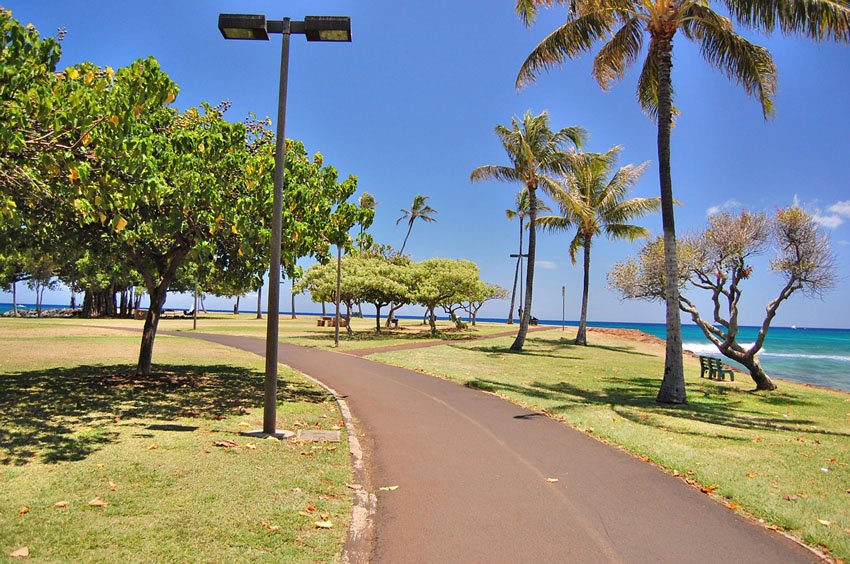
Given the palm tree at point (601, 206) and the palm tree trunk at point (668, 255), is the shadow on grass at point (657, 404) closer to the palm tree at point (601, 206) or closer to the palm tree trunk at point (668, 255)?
the palm tree trunk at point (668, 255)

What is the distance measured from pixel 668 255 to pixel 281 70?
10339 millimetres

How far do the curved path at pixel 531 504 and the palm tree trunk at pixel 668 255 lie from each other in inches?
206

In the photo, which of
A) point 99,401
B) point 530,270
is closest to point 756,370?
point 530,270

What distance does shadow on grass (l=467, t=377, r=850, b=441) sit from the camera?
1064 centimetres

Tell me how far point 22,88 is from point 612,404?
1269 centimetres

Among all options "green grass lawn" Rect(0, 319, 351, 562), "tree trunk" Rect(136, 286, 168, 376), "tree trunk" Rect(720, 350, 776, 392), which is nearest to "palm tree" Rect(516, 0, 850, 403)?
"tree trunk" Rect(720, 350, 776, 392)

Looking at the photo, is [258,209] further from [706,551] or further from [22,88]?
[706,551]

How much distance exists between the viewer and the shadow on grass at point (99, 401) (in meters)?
7.11

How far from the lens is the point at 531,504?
5.58m

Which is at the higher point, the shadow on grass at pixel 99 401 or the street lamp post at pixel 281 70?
the street lamp post at pixel 281 70

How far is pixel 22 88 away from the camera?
18.5 feet

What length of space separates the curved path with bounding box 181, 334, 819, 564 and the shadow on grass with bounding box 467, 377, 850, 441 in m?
2.88

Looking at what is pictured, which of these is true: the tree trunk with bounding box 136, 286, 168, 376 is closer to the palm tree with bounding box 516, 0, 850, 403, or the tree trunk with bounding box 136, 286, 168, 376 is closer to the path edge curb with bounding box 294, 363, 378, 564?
the path edge curb with bounding box 294, 363, 378, 564

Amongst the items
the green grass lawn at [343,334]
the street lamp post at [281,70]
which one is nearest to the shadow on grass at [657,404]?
the street lamp post at [281,70]
